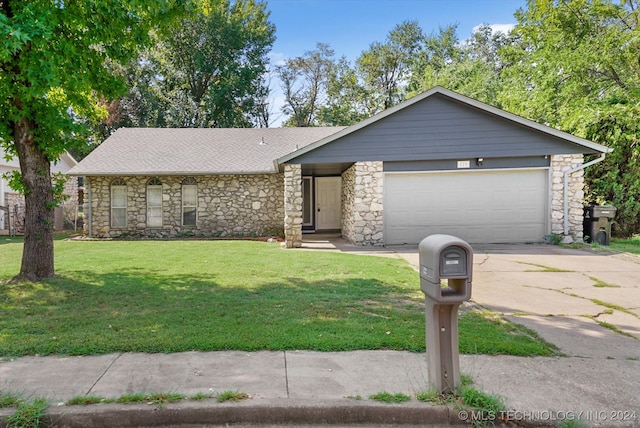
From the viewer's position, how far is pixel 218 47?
28.6m

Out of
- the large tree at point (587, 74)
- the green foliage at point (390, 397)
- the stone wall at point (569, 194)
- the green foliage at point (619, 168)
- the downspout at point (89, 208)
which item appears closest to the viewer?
the green foliage at point (390, 397)

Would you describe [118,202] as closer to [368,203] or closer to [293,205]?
[293,205]

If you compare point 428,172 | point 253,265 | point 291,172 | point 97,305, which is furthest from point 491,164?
point 97,305

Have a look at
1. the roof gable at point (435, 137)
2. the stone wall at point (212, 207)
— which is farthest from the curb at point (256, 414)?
the stone wall at point (212, 207)

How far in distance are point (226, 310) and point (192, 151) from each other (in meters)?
12.3

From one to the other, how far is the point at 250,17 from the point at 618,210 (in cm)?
2915

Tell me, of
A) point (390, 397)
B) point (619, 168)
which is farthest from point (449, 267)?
point (619, 168)

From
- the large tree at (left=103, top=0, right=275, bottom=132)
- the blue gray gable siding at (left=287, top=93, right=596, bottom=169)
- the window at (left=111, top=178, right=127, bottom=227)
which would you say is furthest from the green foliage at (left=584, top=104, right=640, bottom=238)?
the large tree at (left=103, top=0, right=275, bottom=132)

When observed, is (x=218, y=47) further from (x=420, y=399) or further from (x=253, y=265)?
(x=420, y=399)

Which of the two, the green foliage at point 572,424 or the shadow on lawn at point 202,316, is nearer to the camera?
the green foliage at point 572,424

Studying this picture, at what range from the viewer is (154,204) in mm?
14586

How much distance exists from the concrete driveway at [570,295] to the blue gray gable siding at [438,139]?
3.27 metres

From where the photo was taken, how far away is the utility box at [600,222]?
1127 centimetres

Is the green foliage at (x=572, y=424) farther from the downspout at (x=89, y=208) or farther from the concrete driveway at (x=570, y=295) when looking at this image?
the downspout at (x=89, y=208)
